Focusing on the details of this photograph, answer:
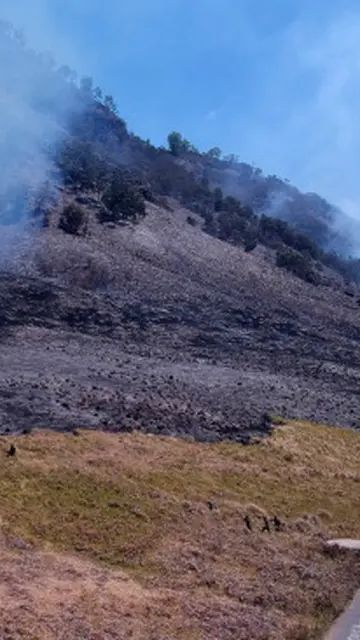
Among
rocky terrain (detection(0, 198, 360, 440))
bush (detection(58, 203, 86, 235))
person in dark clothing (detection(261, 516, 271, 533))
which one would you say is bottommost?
person in dark clothing (detection(261, 516, 271, 533))

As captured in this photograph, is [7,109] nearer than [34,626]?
No

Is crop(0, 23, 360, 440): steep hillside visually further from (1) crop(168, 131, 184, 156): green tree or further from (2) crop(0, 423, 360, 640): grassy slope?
(1) crop(168, 131, 184, 156): green tree

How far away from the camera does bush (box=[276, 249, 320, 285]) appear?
290 ft

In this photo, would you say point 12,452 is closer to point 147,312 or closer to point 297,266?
point 147,312

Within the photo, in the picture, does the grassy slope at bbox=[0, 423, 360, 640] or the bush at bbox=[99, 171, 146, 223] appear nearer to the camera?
the grassy slope at bbox=[0, 423, 360, 640]

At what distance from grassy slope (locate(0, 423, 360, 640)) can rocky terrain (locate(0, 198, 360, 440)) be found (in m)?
3.73

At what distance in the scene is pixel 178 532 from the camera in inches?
1044

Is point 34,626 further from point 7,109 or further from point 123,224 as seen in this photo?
point 7,109

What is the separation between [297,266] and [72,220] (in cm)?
3130

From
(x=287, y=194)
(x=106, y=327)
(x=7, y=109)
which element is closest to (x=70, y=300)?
(x=106, y=327)

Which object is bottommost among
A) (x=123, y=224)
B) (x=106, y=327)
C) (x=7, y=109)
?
(x=106, y=327)

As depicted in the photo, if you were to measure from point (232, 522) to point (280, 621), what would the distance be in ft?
26.6

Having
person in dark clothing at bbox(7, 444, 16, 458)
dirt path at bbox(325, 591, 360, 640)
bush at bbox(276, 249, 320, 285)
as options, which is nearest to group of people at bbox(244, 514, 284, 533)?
dirt path at bbox(325, 591, 360, 640)

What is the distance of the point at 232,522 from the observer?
2864 cm
